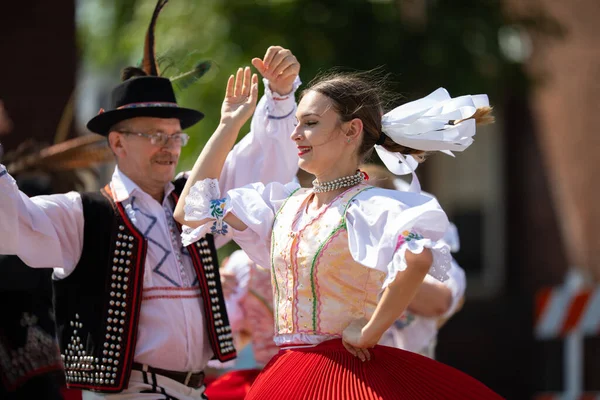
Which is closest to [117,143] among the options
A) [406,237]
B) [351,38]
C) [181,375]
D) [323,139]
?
[181,375]

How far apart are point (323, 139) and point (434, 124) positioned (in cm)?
36

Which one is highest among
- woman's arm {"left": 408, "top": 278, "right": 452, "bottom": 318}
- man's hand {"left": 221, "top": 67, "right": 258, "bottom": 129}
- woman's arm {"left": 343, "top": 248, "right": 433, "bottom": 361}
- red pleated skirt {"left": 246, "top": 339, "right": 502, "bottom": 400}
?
man's hand {"left": 221, "top": 67, "right": 258, "bottom": 129}

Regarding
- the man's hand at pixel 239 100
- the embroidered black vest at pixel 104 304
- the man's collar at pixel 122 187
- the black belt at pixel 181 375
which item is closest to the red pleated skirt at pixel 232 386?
the black belt at pixel 181 375

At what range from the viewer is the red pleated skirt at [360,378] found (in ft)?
9.82

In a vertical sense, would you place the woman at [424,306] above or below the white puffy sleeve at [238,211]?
below

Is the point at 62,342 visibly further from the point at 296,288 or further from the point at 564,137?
the point at 564,137

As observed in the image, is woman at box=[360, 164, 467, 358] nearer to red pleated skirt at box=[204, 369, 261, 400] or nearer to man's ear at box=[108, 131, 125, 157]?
red pleated skirt at box=[204, 369, 261, 400]

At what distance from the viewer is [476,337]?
410 inches

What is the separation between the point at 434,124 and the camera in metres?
3.23

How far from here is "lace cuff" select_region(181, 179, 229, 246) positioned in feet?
11.2

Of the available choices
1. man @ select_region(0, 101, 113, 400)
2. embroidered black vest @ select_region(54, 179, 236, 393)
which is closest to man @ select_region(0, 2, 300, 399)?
embroidered black vest @ select_region(54, 179, 236, 393)

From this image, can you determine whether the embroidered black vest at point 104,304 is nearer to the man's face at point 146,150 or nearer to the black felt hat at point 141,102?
the man's face at point 146,150

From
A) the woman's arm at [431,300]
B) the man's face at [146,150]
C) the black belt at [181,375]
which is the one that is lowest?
the woman's arm at [431,300]

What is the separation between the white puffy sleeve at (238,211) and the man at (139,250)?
337 mm
